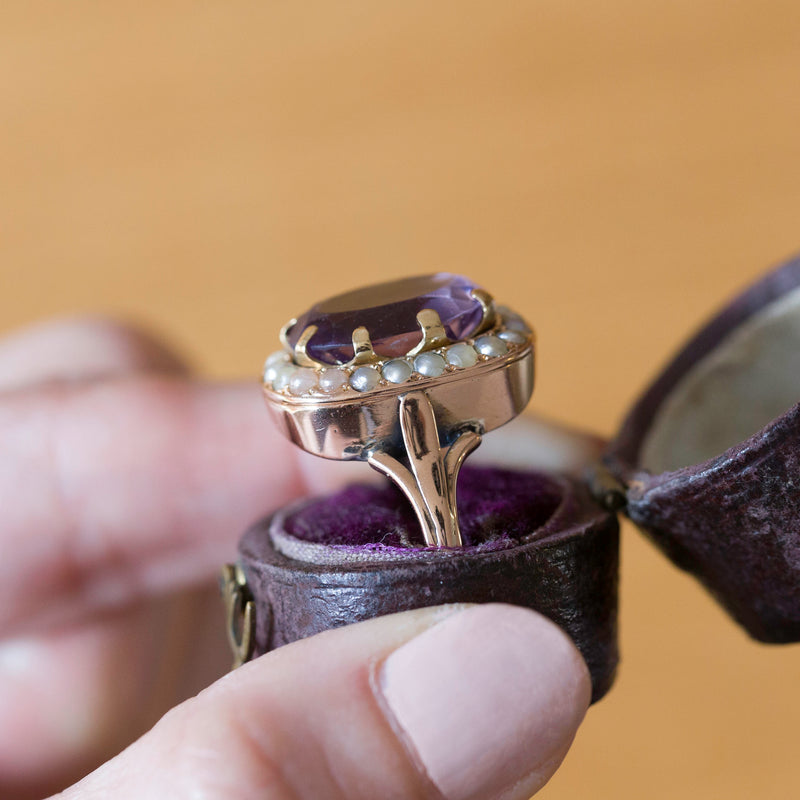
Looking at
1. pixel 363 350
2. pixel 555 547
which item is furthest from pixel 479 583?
pixel 363 350

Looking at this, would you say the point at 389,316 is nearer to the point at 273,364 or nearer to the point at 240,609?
the point at 273,364

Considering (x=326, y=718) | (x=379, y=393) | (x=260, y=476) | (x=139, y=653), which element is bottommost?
(x=139, y=653)

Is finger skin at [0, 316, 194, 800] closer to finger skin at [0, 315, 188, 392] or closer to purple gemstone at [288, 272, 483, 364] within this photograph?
finger skin at [0, 315, 188, 392]

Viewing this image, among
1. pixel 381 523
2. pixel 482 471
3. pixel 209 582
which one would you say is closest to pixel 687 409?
pixel 482 471

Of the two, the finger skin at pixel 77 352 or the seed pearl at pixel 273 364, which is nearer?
the seed pearl at pixel 273 364

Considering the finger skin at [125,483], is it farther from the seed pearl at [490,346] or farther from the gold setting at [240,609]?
the seed pearl at [490,346]

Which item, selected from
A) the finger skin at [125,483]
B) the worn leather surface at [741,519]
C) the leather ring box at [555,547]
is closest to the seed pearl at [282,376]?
the leather ring box at [555,547]

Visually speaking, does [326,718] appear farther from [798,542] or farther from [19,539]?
[19,539]
